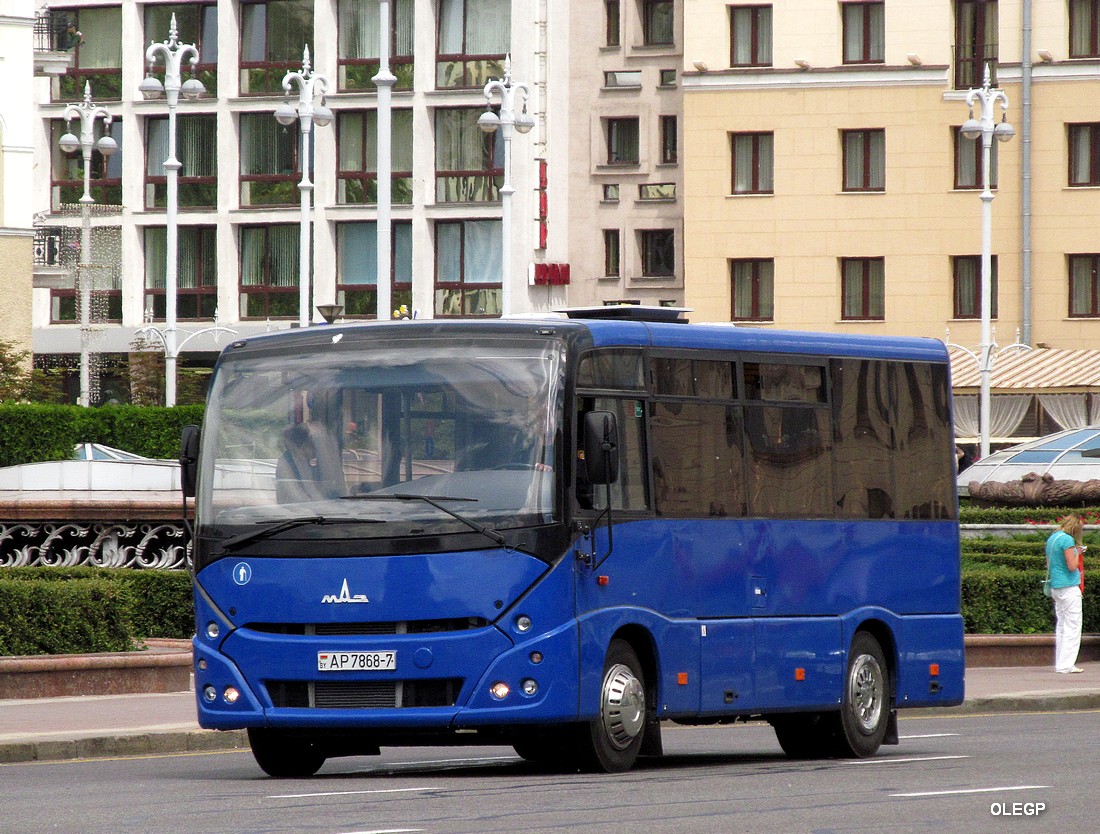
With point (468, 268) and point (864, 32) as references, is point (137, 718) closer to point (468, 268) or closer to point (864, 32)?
point (864, 32)

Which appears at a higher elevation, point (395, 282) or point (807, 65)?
point (807, 65)

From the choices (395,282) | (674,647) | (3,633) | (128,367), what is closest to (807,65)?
(395,282)

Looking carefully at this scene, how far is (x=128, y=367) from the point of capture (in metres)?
73.1

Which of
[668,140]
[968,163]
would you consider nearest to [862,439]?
[968,163]

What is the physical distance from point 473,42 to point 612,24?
430 cm

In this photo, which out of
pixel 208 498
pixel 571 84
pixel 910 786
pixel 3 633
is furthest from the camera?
pixel 571 84

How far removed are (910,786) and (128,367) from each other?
61167 millimetres

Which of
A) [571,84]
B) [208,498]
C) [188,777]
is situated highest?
[571,84]

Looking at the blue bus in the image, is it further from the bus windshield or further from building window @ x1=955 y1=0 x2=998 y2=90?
building window @ x1=955 y1=0 x2=998 y2=90

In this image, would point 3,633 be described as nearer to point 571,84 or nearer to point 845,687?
point 845,687

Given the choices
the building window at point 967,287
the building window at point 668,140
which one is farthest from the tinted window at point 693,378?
the building window at point 668,140

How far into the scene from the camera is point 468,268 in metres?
73.1

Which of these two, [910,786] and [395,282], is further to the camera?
[395,282]

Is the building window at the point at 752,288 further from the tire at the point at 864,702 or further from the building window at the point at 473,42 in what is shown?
the tire at the point at 864,702
